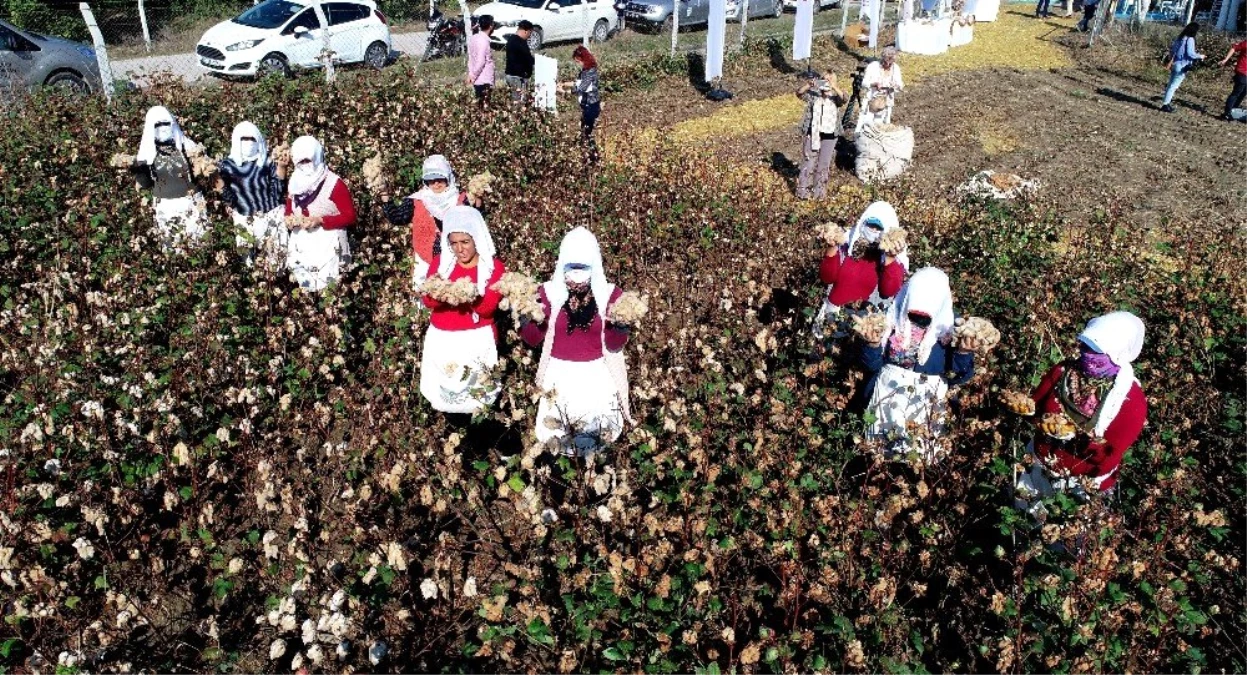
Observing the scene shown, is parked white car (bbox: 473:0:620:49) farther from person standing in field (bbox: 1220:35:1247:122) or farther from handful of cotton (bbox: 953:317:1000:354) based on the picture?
handful of cotton (bbox: 953:317:1000:354)

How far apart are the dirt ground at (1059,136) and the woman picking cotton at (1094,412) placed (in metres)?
5.74

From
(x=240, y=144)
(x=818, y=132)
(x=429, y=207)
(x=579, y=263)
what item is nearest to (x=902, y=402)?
(x=579, y=263)

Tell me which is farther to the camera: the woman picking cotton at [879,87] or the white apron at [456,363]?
the woman picking cotton at [879,87]

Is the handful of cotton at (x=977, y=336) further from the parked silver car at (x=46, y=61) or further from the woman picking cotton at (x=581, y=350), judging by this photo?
the parked silver car at (x=46, y=61)

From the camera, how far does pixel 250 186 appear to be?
6801 millimetres

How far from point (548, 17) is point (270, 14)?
6352mm

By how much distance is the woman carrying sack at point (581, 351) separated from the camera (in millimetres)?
4332

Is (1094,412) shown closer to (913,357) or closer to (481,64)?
(913,357)

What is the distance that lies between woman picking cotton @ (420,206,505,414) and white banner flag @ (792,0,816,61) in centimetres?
1404

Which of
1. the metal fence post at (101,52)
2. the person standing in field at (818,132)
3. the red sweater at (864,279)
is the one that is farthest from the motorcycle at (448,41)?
the red sweater at (864,279)

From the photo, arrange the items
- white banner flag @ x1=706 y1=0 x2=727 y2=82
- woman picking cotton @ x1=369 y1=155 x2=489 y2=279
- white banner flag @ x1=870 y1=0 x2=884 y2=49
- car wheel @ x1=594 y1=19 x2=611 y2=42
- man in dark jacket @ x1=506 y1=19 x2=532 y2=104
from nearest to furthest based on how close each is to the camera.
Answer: woman picking cotton @ x1=369 y1=155 x2=489 y2=279 < man in dark jacket @ x1=506 y1=19 x2=532 y2=104 < white banner flag @ x1=706 y1=0 x2=727 y2=82 < white banner flag @ x1=870 y1=0 x2=884 y2=49 < car wheel @ x1=594 y1=19 x2=611 y2=42

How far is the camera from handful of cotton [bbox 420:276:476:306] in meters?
4.32

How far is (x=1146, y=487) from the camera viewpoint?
4352mm

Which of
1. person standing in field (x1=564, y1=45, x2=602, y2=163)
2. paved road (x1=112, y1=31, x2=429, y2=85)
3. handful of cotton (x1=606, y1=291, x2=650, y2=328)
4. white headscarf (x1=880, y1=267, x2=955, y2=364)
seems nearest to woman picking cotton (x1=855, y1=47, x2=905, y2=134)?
person standing in field (x1=564, y1=45, x2=602, y2=163)
